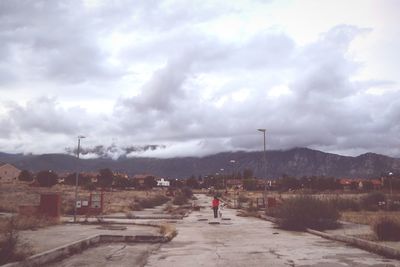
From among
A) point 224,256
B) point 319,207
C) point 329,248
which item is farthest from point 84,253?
point 319,207

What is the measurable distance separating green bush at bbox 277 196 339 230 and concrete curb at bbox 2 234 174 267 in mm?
7651

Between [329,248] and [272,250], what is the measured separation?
6.69 ft

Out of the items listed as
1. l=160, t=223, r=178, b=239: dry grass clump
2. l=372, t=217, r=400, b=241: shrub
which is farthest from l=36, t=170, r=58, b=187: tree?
l=372, t=217, r=400, b=241: shrub

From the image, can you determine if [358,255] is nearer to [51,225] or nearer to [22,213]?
[51,225]

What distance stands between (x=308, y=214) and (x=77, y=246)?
1314 centimetres

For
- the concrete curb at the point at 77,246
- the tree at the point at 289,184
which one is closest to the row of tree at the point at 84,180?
the tree at the point at 289,184

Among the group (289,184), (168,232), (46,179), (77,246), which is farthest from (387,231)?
(289,184)

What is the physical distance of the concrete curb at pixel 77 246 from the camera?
38.9ft

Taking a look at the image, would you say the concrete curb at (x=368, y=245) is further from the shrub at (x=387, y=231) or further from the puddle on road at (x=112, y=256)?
the puddle on road at (x=112, y=256)

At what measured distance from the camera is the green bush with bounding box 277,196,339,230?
2445cm

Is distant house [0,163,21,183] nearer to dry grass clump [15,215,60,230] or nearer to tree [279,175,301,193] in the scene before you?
tree [279,175,301,193]

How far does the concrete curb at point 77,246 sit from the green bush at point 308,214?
765 cm

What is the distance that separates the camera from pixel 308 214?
24719 mm

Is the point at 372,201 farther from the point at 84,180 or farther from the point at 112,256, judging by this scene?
the point at 84,180
